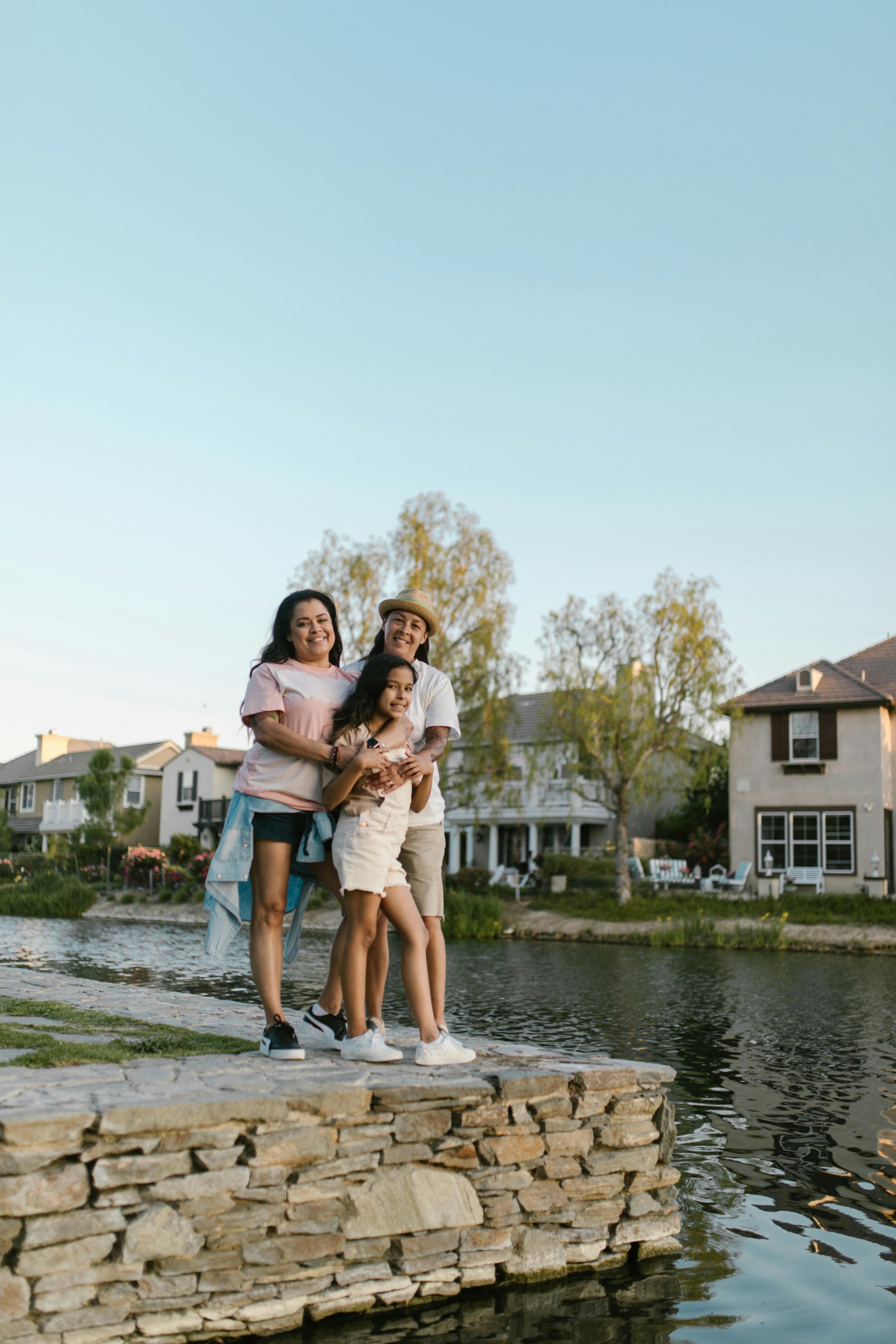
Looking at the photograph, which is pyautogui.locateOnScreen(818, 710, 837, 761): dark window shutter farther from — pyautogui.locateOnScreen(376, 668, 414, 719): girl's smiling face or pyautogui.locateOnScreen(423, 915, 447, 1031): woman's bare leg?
pyautogui.locateOnScreen(376, 668, 414, 719): girl's smiling face

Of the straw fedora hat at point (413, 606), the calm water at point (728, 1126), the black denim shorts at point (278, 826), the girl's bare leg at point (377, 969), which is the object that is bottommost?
the calm water at point (728, 1126)

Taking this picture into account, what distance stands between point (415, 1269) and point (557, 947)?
17.5m

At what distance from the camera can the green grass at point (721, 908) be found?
22828 millimetres

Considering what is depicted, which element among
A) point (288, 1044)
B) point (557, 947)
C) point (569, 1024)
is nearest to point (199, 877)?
point (557, 947)

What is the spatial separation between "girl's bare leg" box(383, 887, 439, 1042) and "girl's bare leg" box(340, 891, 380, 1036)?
0.08m

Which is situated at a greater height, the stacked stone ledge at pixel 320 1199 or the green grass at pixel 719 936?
the stacked stone ledge at pixel 320 1199

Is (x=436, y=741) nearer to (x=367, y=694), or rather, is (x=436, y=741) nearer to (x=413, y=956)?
(x=367, y=694)

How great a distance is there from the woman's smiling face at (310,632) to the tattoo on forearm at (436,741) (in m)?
0.58

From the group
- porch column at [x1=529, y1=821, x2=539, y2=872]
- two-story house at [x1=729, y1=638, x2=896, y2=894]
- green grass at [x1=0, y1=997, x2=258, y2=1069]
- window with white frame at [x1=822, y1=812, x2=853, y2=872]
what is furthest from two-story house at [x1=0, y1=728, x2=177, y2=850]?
green grass at [x1=0, y1=997, x2=258, y2=1069]

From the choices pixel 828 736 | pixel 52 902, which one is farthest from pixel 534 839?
pixel 52 902

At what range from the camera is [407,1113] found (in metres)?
4.00

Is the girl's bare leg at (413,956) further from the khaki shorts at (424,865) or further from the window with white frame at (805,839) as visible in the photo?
the window with white frame at (805,839)

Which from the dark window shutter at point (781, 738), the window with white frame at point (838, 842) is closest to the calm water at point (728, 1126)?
the window with white frame at point (838, 842)

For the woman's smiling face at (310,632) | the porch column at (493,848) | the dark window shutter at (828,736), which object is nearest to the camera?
the woman's smiling face at (310,632)
